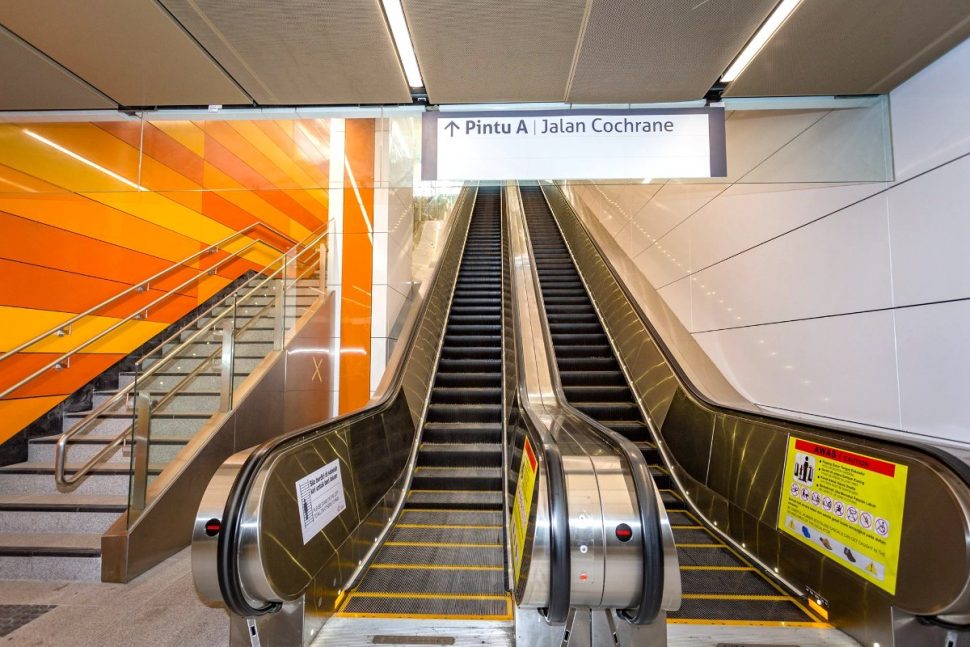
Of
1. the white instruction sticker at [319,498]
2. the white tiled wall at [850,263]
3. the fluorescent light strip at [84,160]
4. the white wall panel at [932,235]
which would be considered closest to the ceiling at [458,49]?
the white tiled wall at [850,263]

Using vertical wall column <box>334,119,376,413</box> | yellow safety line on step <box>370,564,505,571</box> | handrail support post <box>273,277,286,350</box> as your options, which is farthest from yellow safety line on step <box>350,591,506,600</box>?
handrail support post <box>273,277,286,350</box>

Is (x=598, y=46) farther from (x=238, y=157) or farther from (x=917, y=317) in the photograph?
(x=238, y=157)

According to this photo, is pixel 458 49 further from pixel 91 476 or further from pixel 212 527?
pixel 91 476

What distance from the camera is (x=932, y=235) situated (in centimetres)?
267

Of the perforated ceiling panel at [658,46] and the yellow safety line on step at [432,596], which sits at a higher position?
the perforated ceiling panel at [658,46]

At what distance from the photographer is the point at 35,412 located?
4.44 metres

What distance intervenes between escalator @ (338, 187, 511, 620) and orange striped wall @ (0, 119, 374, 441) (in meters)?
1.31

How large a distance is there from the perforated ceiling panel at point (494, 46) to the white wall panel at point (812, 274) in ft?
6.90

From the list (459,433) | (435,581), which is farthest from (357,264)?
(435,581)

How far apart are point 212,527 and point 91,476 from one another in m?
2.82

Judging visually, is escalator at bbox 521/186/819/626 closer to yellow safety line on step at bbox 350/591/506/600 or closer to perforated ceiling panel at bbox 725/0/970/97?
yellow safety line on step at bbox 350/591/506/600

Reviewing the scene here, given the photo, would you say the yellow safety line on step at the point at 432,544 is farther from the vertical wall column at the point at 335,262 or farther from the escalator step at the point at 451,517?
the vertical wall column at the point at 335,262

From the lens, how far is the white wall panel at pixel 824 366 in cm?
294

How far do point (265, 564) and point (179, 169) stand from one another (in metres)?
4.78
